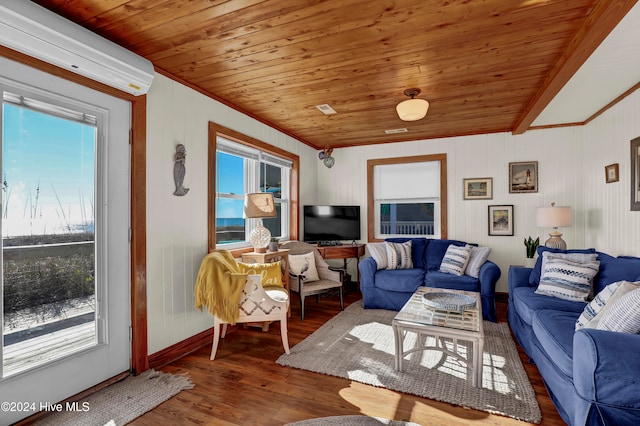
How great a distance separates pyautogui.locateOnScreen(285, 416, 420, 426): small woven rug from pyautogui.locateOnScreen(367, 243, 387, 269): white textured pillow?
2541 millimetres

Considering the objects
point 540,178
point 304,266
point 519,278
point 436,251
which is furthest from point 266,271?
point 540,178

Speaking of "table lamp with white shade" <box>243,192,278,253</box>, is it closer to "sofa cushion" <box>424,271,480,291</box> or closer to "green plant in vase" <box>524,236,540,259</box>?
"sofa cushion" <box>424,271,480,291</box>

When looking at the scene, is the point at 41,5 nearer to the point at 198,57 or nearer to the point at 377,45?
the point at 198,57

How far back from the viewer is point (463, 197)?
4.93 metres

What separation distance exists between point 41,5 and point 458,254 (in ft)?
14.7

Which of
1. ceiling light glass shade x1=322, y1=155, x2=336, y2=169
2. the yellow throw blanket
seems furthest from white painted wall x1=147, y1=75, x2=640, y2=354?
the yellow throw blanket

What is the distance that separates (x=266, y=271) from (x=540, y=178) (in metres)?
4.02

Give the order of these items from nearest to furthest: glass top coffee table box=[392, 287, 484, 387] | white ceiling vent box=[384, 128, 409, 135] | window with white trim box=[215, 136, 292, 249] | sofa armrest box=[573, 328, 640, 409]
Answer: sofa armrest box=[573, 328, 640, 409], glass top coffee table box=[392, 287, 484, 387], window with white trim box=[215, 136, 292, 249], white ceiling vent box=[384, 128, 409, 135]

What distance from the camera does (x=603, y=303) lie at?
6.53ft

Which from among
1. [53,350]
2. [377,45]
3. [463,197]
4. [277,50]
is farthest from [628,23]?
[53,350]

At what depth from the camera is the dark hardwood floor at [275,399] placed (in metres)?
1.97

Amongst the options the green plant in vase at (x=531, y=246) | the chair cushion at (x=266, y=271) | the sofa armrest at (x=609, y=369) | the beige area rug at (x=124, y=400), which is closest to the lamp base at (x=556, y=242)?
the green plant in vase at (x=531, y=246)

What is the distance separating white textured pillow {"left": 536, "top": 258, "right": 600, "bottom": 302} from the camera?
8.89 ft

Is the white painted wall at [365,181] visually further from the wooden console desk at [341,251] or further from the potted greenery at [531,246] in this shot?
the wooden console desk at [341,251]
